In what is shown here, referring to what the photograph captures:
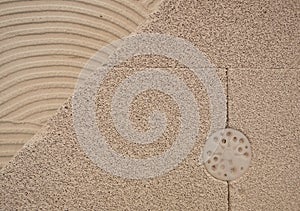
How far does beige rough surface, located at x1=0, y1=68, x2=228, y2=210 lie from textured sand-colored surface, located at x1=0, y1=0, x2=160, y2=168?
0.11 metres

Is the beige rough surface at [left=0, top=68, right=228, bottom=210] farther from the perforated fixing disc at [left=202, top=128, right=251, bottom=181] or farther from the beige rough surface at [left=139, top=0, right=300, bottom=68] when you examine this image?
the beige rough surface at [left=139, top=0, right=300, bottom=68]

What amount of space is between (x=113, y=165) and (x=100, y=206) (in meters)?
0.25

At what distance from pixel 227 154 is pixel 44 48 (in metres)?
1.25

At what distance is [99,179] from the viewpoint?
6.73 feet

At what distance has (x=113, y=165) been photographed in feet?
6.75

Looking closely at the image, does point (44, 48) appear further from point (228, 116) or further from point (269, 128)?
point (269, 128)

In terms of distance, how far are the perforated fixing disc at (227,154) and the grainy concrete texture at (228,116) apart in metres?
0.04

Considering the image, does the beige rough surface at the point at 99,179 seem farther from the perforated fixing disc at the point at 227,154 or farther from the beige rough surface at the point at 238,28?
the beige rough surface at the point at 238,28

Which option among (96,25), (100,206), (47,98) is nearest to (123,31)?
(96,25)

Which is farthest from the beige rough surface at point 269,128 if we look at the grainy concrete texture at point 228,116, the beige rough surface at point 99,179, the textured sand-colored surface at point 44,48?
the textured sand-colored surface at point 44,48

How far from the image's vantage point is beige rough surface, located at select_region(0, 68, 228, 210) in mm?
2023

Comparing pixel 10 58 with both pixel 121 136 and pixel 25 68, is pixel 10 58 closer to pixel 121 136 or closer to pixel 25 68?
pixel 25 68

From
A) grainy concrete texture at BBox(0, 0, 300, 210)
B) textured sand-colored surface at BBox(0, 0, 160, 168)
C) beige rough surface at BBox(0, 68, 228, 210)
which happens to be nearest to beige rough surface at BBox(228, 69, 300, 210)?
grainy concrete texture at BBox(0, 0, 300, 210)

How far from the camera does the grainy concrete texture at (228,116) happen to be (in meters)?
2.05
